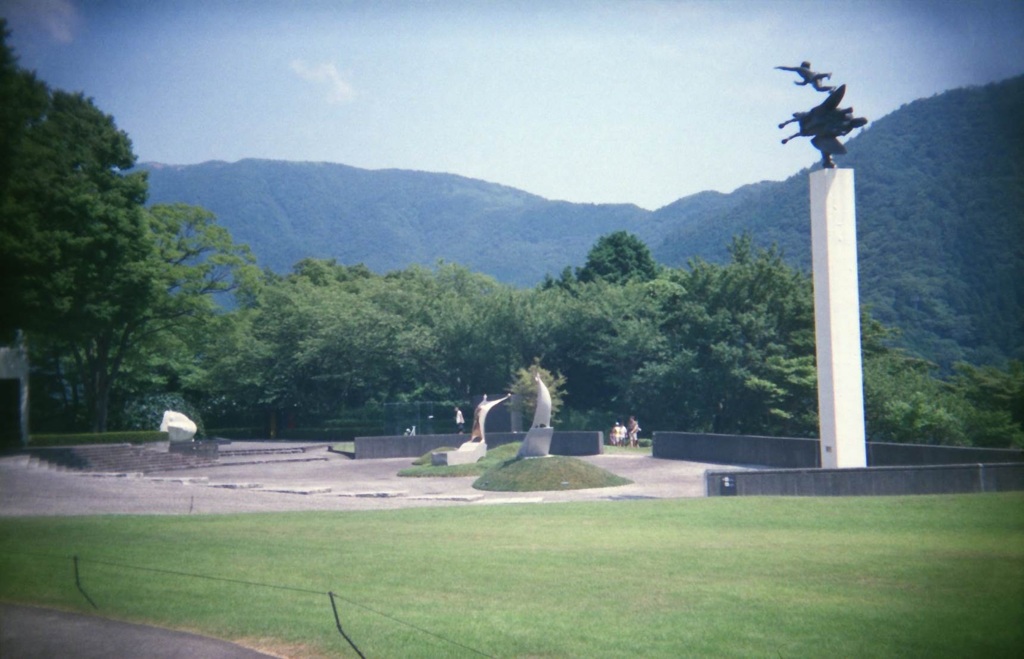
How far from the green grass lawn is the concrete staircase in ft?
50.4

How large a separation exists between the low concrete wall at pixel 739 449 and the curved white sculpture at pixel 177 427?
78.1 ft

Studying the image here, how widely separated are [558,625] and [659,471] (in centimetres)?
2546

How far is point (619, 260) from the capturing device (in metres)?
76.2

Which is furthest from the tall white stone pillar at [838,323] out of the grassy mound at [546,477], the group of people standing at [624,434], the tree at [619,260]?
the tree at [619,260]

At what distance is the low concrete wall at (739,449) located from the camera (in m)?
33.5

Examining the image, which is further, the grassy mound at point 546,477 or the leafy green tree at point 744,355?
the leafy green tree at point 744,355

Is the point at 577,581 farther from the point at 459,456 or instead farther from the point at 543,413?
the point at 459,456

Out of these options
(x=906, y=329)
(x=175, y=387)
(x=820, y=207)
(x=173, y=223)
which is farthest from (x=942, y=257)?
(x=175, y=387)

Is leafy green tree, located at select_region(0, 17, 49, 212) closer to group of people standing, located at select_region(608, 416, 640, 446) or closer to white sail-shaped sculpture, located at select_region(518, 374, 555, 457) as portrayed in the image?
white sail-shaped sculpture, located at select_region(518, 374, 555, 457)

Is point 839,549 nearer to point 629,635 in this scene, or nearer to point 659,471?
point 629,635

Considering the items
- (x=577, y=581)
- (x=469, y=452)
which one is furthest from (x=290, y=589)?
(x=469, y=452)

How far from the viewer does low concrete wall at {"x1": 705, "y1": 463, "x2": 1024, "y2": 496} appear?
2173cm

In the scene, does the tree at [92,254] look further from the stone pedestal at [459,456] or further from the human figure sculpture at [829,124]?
the human figure sculpture at [829,124]

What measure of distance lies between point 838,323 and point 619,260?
51313 millimetres
